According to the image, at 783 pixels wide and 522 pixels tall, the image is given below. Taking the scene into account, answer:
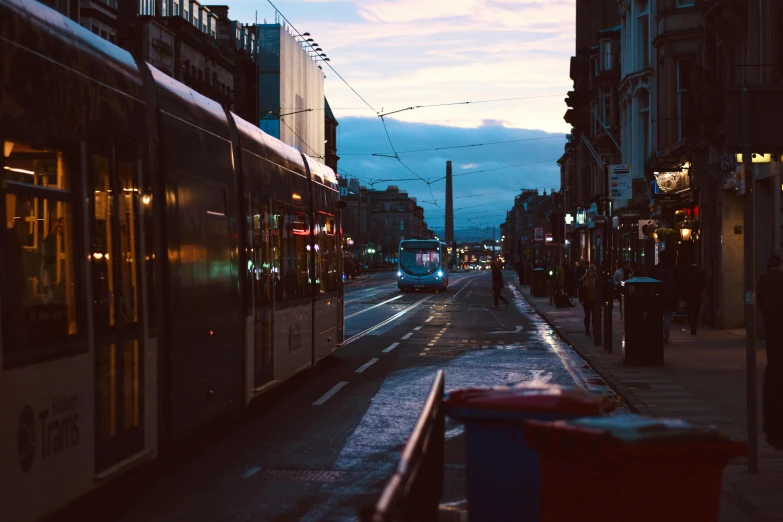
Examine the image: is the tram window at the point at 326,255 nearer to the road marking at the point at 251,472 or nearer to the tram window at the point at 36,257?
the road marking at the point at 251,472

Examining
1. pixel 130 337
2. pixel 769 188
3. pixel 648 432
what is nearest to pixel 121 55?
pixel 130 337

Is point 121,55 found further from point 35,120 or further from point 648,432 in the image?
point 648,432

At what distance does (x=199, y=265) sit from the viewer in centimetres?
938

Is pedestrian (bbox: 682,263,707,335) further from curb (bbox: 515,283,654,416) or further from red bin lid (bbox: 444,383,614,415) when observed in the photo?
red bin lid (bbox: 444,383,614,415)

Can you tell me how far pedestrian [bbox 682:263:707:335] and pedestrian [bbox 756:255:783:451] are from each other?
50.4 feet

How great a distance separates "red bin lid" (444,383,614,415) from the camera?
4.91m

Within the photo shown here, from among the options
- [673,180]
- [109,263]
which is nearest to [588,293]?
[673,180]

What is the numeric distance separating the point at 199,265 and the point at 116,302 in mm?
2188

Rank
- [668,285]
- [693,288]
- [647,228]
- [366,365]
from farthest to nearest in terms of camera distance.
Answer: [647,228]
[668,285]
[693,288]
[366,365]

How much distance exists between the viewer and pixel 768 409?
31.3 feet

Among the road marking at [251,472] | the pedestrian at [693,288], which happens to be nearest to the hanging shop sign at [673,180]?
the pedestrian at [693,288]

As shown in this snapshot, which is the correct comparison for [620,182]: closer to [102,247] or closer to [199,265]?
[199,265]

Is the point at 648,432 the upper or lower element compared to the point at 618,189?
lower

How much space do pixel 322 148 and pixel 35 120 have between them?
301 feet
